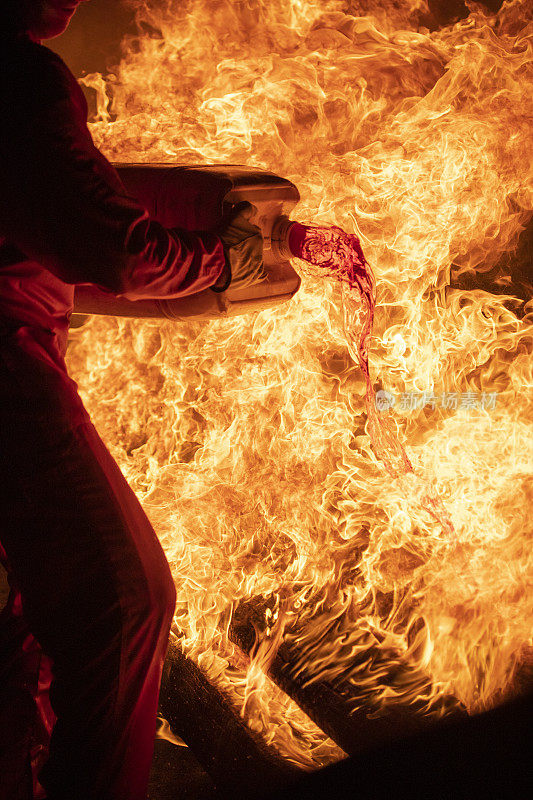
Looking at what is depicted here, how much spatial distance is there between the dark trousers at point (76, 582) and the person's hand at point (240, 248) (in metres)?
0.71

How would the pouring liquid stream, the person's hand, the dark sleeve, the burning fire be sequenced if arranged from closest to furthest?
the dark sleeve < the person's hand < the pouring liquid stream < the burning fire

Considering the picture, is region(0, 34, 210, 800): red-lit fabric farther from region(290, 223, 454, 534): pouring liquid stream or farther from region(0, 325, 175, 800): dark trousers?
region(290, 223, 454, 534): pouring liquid stream

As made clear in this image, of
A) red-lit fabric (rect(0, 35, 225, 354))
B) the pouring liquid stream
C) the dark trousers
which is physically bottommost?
the dark trousers

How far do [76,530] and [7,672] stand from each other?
2.83ft

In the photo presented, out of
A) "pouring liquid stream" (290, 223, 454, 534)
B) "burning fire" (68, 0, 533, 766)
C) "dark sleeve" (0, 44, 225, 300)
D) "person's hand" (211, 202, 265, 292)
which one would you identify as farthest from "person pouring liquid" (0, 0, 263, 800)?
"burning fire" (68, 0, 533, 766)

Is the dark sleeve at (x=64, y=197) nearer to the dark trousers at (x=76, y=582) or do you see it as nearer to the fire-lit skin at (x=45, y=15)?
the fire-lit skin at (x=45, y=15)

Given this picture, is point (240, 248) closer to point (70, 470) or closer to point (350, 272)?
point (350, 272)

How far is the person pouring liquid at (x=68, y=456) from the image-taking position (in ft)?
5.30

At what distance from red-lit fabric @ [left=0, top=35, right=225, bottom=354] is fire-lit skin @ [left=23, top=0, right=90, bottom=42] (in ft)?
0.24

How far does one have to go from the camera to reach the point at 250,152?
3.39 m

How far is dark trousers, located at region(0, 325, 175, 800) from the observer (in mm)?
1675

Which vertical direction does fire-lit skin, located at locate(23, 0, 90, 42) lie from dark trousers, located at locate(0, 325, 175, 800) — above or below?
above

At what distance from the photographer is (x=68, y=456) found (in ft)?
5.72

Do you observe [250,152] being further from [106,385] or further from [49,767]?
[49,767]
